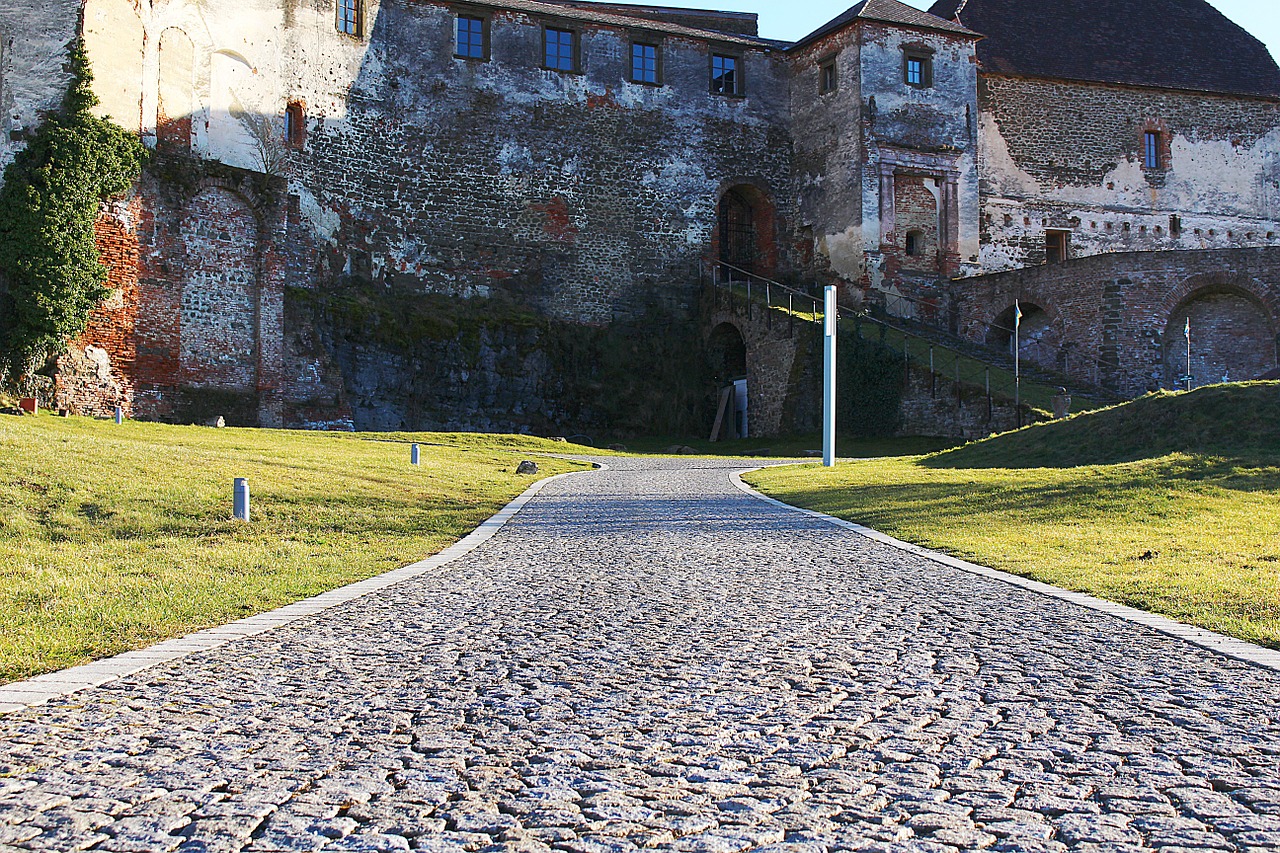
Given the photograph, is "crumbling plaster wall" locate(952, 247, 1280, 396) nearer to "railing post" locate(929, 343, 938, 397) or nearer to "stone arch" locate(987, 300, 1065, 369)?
"stone arch" locate(987, 300, 1065, 369)

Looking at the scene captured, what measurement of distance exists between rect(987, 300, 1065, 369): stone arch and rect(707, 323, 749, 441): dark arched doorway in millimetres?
7583

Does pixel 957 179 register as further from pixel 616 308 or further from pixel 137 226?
pixel 137 226

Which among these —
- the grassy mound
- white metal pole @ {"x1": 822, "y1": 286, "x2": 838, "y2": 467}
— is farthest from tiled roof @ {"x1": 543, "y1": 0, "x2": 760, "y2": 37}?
the grassy mound

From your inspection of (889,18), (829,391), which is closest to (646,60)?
(889,18)

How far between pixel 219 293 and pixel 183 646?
86.5ft

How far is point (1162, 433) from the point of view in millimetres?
17172

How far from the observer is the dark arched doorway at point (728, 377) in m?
35.6

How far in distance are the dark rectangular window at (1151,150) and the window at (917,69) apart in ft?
31.8

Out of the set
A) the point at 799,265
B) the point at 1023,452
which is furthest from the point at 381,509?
the point at 799,265

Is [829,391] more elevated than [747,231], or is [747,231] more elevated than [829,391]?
[747,231]

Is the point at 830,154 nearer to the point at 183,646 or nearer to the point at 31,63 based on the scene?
the point at 31,63

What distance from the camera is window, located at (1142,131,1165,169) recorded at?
41.4m

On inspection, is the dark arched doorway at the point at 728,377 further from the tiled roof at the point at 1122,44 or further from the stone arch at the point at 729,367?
the tiled roof at the point at 1122,44

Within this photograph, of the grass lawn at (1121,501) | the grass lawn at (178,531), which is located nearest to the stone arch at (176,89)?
the grass lawn at (178,531)
